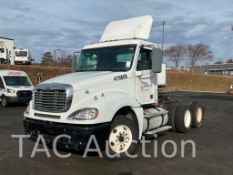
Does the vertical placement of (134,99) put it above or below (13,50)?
below

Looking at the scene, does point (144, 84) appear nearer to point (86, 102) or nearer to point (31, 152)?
point (86, 102)

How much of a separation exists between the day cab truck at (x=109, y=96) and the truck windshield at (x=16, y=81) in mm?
12587

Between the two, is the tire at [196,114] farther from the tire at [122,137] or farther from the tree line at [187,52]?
the tree line at [187,52]

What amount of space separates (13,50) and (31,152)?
136 feet

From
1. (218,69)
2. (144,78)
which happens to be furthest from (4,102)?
(218,69)

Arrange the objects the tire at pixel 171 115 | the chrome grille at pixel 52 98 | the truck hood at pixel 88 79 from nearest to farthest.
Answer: the chrome grille at pixel 52 98 < the truck hood at pixel 88 79 < the tire at pixel 171 115

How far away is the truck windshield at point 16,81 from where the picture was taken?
2186 cm

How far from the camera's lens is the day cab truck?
7.57m

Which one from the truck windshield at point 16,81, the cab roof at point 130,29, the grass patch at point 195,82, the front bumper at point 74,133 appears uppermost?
the cab roof at point 130,29

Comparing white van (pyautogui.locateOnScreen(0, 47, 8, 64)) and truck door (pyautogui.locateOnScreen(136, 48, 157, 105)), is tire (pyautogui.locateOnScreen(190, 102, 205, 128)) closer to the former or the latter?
truck door (pyautogui.locateOnScreen(136, 48, 157, 105))

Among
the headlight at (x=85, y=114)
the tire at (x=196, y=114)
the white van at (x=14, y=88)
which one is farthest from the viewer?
the white van at (x=14, y=88)

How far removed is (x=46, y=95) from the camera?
26.6 feet

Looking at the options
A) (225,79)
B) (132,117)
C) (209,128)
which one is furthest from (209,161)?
(225,79)

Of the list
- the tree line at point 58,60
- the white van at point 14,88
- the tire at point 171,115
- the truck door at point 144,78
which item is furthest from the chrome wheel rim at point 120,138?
the tree line at point 58,60
